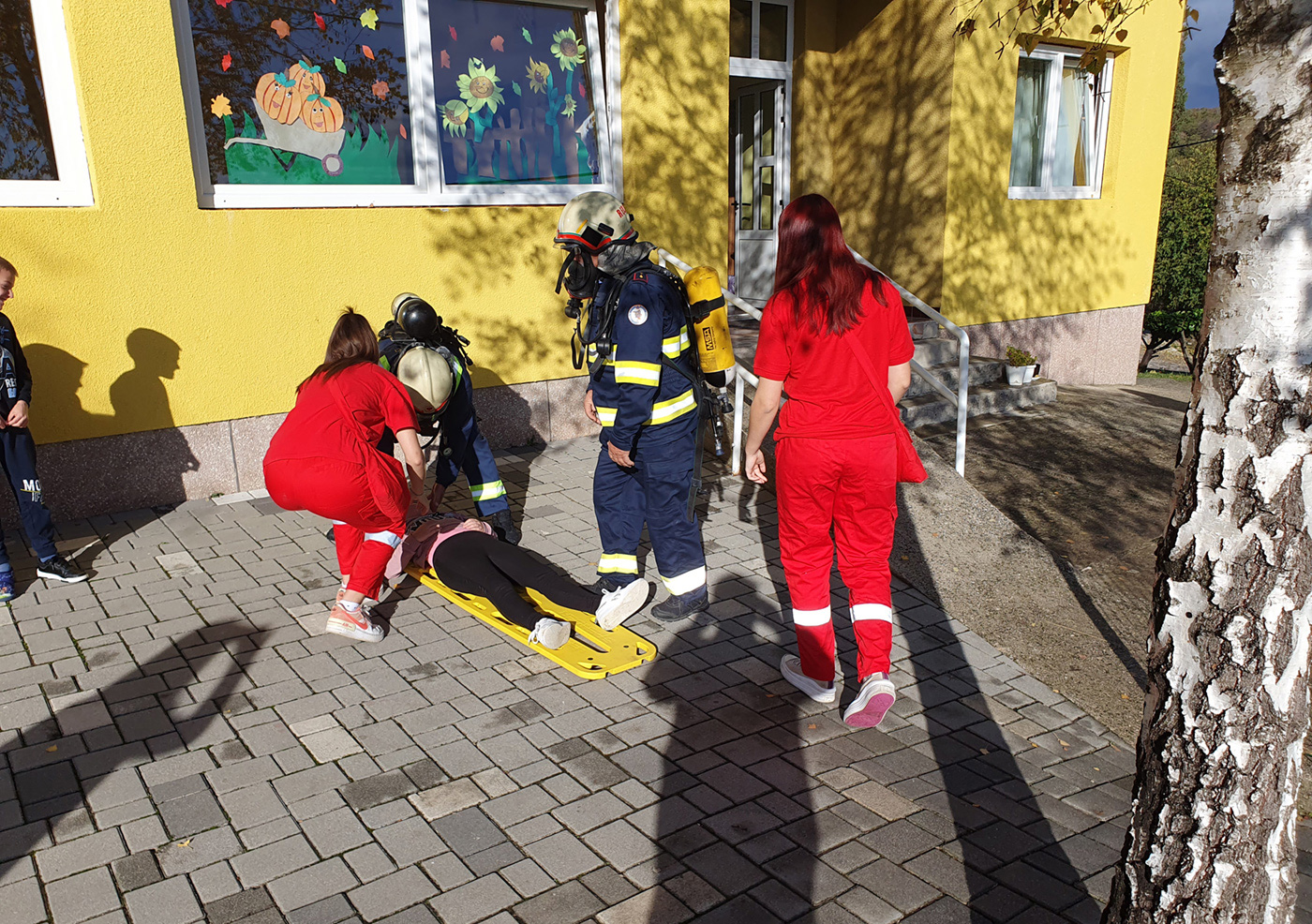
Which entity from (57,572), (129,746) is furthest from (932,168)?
(129,746)

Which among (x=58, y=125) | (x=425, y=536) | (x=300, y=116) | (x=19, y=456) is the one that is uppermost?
(x=300, y=116)

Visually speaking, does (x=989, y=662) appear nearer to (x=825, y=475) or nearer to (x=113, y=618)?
(x=825, y=475)

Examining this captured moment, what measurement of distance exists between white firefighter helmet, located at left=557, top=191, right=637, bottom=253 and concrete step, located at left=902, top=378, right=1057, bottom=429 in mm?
4353

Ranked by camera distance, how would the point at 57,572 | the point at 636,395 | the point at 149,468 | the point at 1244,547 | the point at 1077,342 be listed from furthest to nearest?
1. the point at 1077,342
2. the point at 149,468
3. the point at 57,572
4. the point at 636,395
5. the point at 1244,547

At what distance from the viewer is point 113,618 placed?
4.65 meters

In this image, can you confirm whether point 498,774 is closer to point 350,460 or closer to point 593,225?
point 350,460

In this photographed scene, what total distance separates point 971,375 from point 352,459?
7.18 meters

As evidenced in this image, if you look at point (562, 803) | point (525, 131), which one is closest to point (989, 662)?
point (562, 803)

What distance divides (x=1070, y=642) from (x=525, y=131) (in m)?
5.51

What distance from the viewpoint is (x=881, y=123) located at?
10328 mm

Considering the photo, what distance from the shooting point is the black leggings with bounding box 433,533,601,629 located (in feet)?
14.5

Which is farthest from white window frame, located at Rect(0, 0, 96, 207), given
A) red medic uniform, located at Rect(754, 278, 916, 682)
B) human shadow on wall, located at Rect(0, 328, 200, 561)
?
red medic uniform, located at Rect(754, 278, 916, 682)

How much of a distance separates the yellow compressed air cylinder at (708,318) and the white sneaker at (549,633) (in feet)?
4.65

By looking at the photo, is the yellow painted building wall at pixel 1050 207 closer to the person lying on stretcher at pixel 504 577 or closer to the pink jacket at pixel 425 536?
the person lying on stretcher at pixel 504 577
